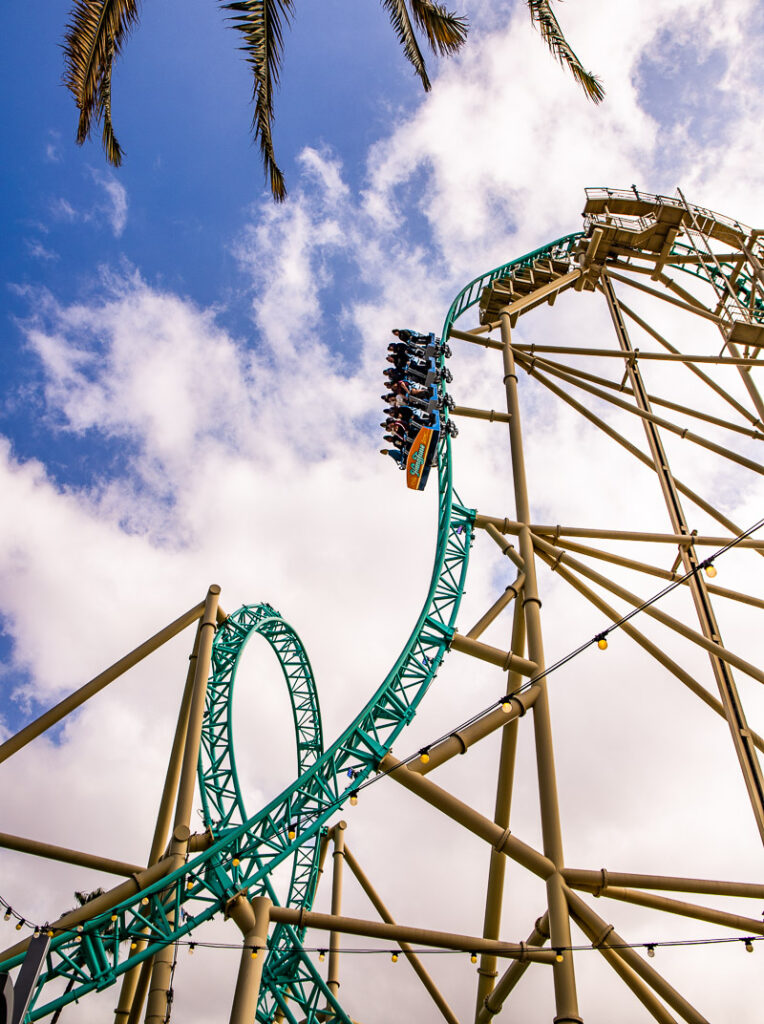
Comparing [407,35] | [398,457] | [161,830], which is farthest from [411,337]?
[161,830]

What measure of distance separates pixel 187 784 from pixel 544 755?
4.14 m

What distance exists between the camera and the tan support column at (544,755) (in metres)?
→ 5.33

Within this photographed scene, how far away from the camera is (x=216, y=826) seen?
10805 millimetres

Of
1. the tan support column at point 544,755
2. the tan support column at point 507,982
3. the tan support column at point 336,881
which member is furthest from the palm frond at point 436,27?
the tan support column at point 336,881

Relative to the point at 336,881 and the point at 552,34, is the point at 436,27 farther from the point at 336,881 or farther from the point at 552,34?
the point at 336,881

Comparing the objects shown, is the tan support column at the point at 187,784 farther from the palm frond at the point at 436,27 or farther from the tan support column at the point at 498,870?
the palm frond at the point at 436,27

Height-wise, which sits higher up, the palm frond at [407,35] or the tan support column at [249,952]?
the palm frond at [407,35]

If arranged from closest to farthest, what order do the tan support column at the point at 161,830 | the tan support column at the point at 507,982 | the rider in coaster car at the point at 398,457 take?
the tan support column at the point at 507,982 < the tan support column at the point at 161,830 < the rider in coaster car at the point at 398,457

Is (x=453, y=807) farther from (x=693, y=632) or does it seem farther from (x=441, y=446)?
(x=441, y=446)

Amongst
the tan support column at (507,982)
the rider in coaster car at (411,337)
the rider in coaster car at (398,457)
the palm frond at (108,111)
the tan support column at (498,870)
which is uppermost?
the rider in coaster car at (411,337)

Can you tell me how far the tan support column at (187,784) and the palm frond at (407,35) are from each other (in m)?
6.87

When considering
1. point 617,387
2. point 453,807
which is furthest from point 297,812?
point 617,387

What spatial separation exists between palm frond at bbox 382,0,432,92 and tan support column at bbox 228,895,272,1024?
6672 millimetres

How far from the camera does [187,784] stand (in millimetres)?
8453
